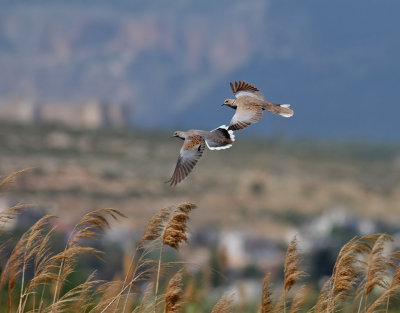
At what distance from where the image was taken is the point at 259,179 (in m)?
98.2

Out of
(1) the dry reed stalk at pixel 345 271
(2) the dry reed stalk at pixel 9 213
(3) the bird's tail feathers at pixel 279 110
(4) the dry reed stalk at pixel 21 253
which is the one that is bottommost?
(1) the dry reed stalk at pixel 345 271

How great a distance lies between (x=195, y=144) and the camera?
4848mm

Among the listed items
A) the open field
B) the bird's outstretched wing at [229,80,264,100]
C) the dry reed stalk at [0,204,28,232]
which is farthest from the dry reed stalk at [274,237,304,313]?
the open field

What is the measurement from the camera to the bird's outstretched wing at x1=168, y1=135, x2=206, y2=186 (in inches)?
190

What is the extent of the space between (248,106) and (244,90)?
37 cm

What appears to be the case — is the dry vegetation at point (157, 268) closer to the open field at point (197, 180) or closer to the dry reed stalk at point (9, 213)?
the dry reed stalk at point (9, 213)

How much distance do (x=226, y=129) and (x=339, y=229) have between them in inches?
2470

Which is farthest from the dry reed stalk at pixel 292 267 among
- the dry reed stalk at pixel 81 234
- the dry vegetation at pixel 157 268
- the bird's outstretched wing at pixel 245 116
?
the bird's outstretched wing at pixel 245 116

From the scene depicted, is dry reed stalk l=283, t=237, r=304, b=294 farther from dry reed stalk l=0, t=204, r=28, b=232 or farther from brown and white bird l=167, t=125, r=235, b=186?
dry reed stalk l=0, t=204, r=28, b=232

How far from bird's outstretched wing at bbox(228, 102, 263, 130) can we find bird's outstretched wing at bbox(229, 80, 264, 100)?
181mm

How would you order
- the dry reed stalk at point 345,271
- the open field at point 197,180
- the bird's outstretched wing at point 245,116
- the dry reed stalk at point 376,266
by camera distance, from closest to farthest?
the bird's outstretched wing at point 245,116 → the dry reed stalk at point 345,271 → the dry reed stalk at point 376,266 → the open field at point 197,180

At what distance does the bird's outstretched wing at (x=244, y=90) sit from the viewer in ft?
16.0

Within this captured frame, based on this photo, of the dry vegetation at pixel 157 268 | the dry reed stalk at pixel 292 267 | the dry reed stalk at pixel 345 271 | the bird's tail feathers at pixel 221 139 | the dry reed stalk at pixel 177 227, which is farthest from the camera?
the dry reed stalk at pixel 292 267

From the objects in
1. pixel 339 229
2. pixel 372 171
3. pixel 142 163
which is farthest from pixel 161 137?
pixel 339 229
